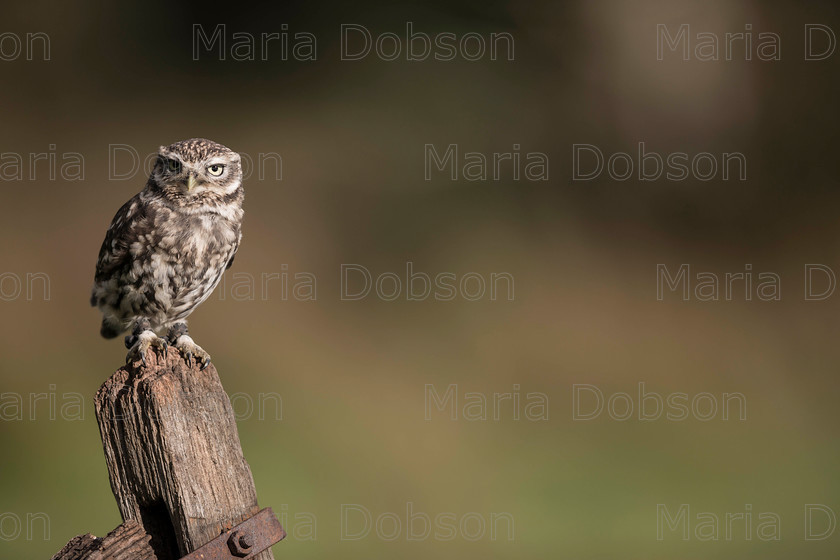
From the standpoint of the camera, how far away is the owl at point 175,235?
8.74 ft

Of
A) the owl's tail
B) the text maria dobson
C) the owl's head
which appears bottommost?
the owl's tail

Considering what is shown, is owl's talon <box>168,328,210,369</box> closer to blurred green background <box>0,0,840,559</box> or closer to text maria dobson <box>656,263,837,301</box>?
blurred green background <box>0,0,840,559</box>

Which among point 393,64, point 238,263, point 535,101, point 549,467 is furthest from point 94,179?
point 549,467

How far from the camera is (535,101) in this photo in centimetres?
615

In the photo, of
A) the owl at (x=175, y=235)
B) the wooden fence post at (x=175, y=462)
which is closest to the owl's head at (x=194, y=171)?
the owl at (x=175, y=235)

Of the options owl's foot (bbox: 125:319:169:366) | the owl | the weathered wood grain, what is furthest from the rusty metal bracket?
the owl

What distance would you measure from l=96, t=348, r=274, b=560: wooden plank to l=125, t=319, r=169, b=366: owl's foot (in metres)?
0.57

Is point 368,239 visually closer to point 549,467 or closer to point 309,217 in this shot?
Answer: point 309,217

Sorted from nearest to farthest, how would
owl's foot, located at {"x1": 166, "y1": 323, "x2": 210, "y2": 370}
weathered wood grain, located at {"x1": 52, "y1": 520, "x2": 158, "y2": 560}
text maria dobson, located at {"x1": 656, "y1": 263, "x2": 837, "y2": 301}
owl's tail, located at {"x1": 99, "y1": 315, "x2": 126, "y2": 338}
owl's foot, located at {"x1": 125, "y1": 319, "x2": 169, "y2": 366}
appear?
1. weathered wood grain, located at {"x1": 52, "y1": 520, "x2": 158, "y2": 560}
2. owl's foot, located at {"x1": 166, "y1": 323, "x2": 210, "y2": 370}
3. owl's foot, located at {"x1": 125, "y1": 319, "x2": 169, "y2": 366}
4. owl's tail, located at {"x1": 99, "y1": 315, "x2": 126, "y2": 338}
5. text maria dobson, located at {"x1": 656, "y1": 263, "x2": 837, "y2": 301}

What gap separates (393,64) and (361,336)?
2.17 m

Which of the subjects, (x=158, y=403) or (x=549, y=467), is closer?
(x=158, y=403)

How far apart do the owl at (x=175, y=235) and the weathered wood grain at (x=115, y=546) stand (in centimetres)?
106

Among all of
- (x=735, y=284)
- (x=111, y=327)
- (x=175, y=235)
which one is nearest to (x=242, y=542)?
(x=175, y=235)

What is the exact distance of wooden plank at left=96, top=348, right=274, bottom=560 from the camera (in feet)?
5.06
